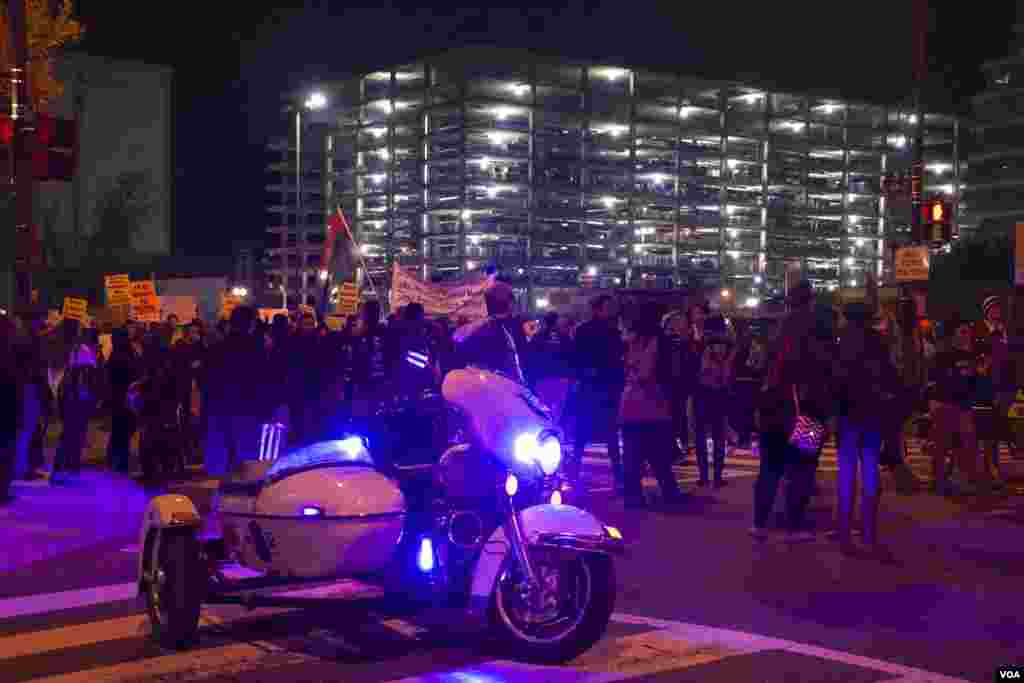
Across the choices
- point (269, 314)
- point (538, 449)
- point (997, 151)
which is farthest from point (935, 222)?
point (997, 151)

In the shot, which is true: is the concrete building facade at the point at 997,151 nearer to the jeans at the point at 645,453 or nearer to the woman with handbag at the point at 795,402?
the jeans at the point at 645,453

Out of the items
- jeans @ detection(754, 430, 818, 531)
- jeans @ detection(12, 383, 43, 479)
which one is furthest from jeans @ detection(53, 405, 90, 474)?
jeans @ detection(754, 430, 818, 531)

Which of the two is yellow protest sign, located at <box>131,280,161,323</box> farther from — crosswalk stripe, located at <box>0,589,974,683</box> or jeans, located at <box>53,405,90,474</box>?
crosswalk stripe, located at <box>0,589,974,683</box>

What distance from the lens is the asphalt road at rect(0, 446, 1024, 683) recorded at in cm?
620

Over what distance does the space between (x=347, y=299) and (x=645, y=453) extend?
9519 mm

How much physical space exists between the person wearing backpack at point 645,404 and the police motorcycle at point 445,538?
5147 mm

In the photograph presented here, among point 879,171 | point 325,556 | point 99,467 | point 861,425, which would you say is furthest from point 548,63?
point 325,556

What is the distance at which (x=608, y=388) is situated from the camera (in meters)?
13.0

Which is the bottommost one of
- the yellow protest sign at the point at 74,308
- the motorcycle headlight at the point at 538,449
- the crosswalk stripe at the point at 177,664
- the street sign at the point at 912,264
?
the crosswalk stripe at the point at 177,664

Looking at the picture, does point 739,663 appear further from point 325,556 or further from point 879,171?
point 879,171

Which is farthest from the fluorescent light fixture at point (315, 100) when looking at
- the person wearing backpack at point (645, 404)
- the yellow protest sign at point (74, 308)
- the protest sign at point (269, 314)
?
the person wearing backpack at point (645, 404)

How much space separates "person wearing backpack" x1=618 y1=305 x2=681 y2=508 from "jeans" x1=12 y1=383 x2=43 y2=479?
655cm

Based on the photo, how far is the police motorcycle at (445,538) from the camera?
20.2ft

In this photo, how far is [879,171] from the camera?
204 feet
